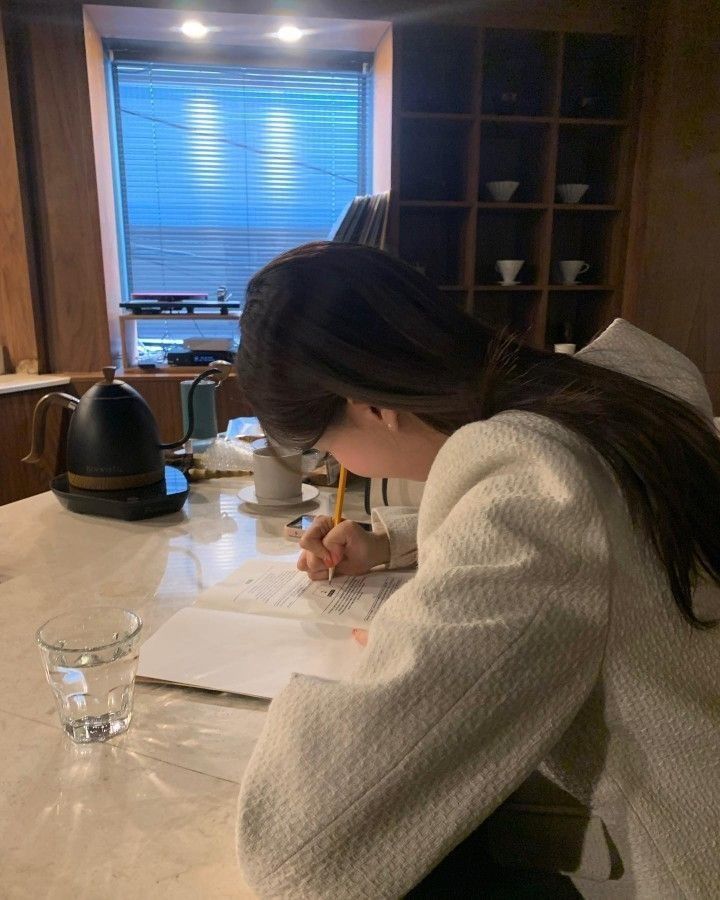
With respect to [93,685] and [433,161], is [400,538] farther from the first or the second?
[433,161]

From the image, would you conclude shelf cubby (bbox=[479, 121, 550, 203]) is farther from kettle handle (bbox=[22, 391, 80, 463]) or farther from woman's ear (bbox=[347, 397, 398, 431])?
woman's ear (bbox=[347, 397, 398, 431])

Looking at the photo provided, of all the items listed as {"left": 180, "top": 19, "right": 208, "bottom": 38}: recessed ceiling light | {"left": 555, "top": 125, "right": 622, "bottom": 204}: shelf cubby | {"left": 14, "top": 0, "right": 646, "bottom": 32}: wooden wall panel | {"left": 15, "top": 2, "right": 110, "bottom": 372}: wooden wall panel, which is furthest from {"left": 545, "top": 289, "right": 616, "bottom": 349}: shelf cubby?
{"left": 15, "top": 2, "right": 110, "bottom": 372}: wooden wall panel

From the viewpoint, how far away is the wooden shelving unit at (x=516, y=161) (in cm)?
260

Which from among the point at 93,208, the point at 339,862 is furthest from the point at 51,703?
the point at 93,208

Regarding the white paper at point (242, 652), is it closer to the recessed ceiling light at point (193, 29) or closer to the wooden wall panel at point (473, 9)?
the wooden wall panel at point (473, 9)

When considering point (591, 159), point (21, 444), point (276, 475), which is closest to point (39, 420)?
point (276, 475)

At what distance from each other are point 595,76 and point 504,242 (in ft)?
2.53

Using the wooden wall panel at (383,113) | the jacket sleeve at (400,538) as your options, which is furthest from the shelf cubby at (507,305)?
the jacket sleeve at (400,538)

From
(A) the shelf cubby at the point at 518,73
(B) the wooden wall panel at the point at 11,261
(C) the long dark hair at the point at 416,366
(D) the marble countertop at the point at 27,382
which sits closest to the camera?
(C) the long dark hair at the point at 416,366

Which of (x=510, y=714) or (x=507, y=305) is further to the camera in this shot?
(x=507, y=305)

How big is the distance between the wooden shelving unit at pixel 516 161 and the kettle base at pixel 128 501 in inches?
69.9

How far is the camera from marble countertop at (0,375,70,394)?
2.21 meters

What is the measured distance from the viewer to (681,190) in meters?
2.66

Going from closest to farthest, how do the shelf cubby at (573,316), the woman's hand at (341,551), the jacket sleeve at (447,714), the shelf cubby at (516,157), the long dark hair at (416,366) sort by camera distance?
the jacket sleeve at (447,714) < the long dark hair at (416,366) < the woman's hand at (341,551) < the shelf cubby at (516,157) < the shelf cubby at (573,316)
